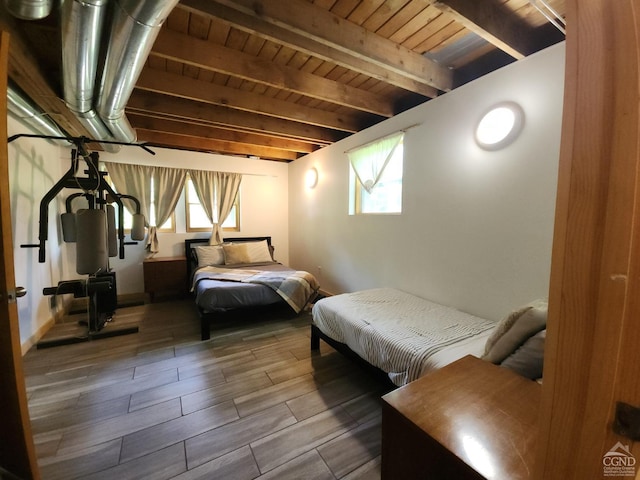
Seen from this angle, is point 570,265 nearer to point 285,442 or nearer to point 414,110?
point 285,442

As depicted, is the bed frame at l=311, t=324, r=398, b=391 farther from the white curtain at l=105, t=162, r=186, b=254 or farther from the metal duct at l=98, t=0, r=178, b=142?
the white curtain at l=105, t=162, r=186, b=254

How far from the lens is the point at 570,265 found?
1.40ft

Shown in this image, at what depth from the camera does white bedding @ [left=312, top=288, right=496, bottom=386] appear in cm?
155

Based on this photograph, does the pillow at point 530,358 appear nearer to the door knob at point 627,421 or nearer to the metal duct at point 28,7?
the door knob at point 627,421

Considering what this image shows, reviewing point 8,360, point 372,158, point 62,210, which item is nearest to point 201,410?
point 8,360

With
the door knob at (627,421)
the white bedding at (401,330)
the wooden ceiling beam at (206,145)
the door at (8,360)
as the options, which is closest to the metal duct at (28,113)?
the wooden ceiling beam at (206,145)

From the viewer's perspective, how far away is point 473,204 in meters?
2.16

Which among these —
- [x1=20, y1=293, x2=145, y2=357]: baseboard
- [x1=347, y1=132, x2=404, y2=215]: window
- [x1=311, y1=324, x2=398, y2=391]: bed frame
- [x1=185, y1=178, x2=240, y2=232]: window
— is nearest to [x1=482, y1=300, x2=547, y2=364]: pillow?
[x1=311, y1=324, x2=398, y2=391]: bed frame

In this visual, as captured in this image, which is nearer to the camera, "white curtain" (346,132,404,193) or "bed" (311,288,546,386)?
"bed" (311,288,546,386)

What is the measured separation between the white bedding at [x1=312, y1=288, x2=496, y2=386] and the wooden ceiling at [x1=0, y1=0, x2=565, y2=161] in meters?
1.88

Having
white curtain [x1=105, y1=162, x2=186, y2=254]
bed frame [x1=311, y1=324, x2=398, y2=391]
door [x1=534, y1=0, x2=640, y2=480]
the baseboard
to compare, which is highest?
white curtain [x1=105, y1=162, x2=186, y2=254]

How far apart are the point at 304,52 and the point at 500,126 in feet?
5.09

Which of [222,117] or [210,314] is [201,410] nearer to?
[210,314]

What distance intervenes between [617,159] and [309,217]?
4089 mm
